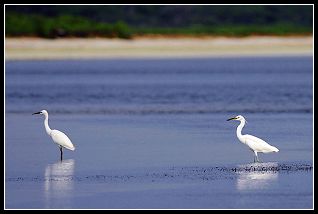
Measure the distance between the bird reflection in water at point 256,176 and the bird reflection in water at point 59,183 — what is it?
7.12 ft

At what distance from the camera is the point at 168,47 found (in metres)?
59.1

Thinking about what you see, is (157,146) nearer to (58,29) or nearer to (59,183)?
(59,183)

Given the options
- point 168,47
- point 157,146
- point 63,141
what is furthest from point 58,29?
point 63,141

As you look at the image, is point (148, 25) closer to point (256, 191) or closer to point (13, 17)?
point (13, 17)

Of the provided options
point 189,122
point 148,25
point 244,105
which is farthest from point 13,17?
point 189,122

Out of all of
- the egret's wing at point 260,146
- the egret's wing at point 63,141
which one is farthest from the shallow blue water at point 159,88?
the egret's wing at point 260,146

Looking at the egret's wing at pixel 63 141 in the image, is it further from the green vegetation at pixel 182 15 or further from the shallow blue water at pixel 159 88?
the green vegetation at pixel 182 15

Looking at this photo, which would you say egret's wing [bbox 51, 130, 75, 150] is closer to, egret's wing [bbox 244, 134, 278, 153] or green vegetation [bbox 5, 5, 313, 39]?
egret's wing [bbox 244, 134, 278, 153]

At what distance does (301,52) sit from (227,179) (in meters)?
44.3

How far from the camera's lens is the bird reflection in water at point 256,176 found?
1276 centimetres

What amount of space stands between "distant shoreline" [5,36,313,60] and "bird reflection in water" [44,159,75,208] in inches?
1627

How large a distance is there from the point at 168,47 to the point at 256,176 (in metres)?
45.8

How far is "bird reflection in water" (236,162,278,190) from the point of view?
12760 mm

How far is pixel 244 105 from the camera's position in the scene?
24.8 meters
